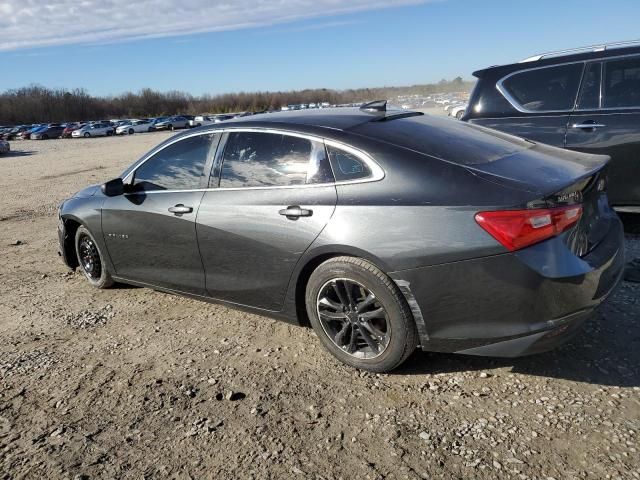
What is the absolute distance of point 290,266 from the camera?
3451 mm

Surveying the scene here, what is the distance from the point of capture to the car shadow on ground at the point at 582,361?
10.2 ft

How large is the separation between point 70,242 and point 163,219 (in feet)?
6.32

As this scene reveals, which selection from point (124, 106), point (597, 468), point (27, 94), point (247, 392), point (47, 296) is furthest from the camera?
point (124, 106)

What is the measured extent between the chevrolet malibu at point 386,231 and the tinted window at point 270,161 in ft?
0.03

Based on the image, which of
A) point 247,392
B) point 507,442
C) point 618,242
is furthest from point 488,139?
point 247,392

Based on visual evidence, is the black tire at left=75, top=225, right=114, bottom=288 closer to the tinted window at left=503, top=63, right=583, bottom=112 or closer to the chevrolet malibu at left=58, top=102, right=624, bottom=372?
the chevrolet malibu at left=58, top=102, right=624, bottom=372

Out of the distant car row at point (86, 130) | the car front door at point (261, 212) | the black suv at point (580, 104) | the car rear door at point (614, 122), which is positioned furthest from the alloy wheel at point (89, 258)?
the distant car row at point (86, 130)

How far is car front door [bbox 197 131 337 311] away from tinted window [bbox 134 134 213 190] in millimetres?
213

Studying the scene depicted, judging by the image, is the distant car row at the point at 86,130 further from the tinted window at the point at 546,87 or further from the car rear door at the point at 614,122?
the car rear door at the point at 614,122

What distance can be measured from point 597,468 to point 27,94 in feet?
346

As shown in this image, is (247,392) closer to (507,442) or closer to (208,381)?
(208,381)

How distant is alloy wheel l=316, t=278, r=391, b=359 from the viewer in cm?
320

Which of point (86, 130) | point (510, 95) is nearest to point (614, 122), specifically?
point (510, 95)

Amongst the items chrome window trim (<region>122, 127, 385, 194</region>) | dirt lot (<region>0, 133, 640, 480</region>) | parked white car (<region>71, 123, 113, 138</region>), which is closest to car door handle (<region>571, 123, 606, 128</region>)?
dirt lot (<region>0, 133, 640, 480</region>)
